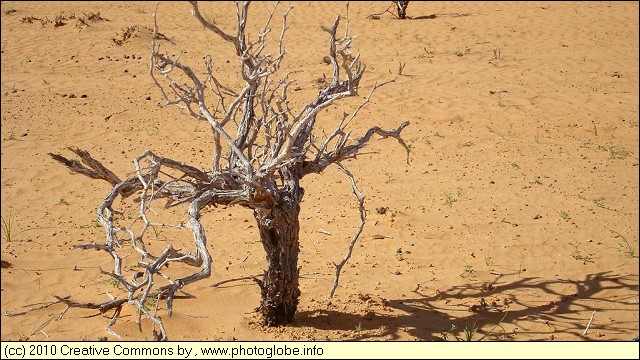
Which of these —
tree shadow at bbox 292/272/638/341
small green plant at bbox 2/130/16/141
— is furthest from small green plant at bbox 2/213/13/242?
tree shadow at bbox 292/272/638/341

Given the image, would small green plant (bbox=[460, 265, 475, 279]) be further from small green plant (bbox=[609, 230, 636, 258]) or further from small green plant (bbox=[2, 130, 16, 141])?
small green plant (bbox=[2, 130, 16, 141])

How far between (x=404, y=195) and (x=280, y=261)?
2411 mm

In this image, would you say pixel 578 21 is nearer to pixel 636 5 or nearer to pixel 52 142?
pixel 636 5

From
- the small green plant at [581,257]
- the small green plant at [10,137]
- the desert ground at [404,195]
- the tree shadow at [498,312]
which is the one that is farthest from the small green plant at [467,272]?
the small green plant at [10,137]

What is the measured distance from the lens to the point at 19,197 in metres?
5.95

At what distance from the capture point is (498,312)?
401 cm

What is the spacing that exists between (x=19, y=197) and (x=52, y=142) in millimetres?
1587

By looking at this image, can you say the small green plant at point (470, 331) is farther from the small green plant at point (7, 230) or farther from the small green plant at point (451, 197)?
the small green plant at point (7, 230)

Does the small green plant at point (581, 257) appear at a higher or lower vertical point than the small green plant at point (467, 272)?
higher

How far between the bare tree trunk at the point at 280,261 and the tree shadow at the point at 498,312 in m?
0.17

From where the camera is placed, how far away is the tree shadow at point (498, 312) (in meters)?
3.79

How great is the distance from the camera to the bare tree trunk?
138 inches

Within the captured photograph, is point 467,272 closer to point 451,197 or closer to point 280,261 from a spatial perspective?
point 451,197

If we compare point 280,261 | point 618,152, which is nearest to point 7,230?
point 280,261
